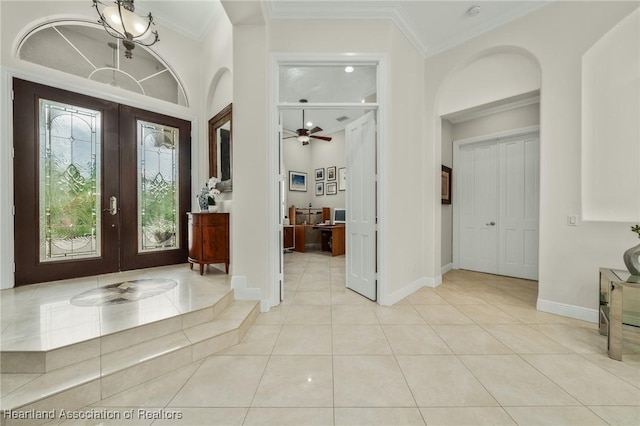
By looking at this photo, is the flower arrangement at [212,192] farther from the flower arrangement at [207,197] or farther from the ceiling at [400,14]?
the ceiling at [400,14]

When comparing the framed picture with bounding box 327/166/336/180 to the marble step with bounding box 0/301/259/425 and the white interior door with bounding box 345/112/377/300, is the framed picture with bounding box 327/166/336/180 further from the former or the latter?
the marble step with bounding box 0/301/259/425

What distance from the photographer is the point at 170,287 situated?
9.16 ft

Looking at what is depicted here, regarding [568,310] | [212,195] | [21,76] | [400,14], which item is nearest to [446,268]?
[568,310]

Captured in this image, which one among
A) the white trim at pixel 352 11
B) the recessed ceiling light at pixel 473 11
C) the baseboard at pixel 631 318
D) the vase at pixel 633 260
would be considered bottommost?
the baseboard at pixel 631 318

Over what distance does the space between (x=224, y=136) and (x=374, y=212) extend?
2.71 m

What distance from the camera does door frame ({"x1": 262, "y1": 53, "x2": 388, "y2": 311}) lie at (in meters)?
2.78

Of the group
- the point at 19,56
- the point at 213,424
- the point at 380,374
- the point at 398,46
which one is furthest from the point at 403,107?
the point at 19,56

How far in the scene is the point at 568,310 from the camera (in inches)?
103

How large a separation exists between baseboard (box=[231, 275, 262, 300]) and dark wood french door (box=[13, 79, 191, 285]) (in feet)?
6.15

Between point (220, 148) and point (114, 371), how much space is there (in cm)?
319

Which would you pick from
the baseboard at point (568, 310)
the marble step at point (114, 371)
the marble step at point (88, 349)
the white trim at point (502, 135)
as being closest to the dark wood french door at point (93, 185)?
the marble step at point (88, 349)

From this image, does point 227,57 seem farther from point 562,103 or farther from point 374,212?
point 562,103

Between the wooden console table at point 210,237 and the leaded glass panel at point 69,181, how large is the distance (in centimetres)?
138

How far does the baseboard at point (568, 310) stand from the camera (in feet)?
8.14
